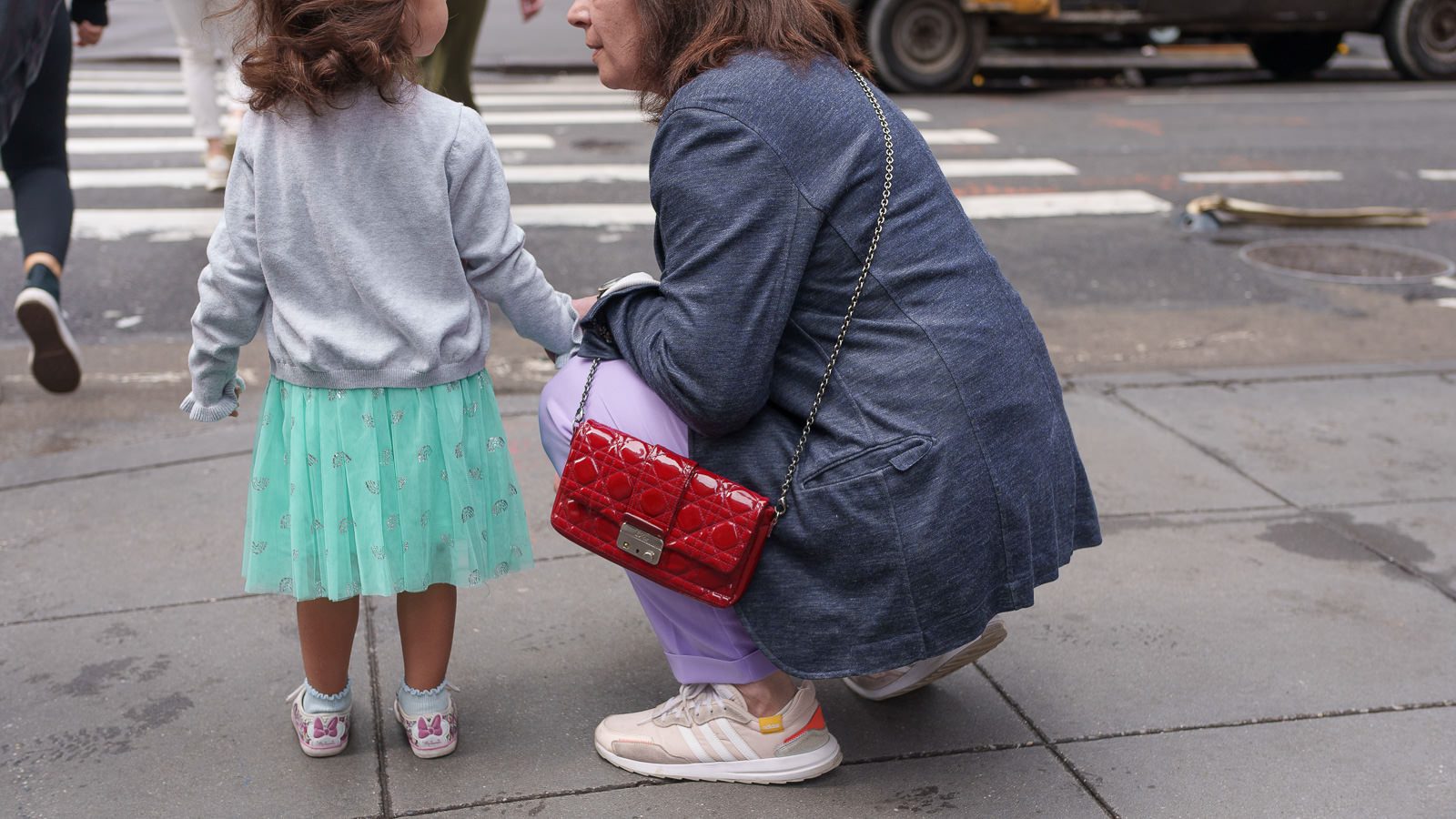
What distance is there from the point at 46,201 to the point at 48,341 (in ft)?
1.54

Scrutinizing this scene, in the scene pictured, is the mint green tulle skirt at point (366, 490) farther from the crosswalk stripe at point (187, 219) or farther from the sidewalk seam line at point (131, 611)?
the crosswalk stripe at point (187, 219)

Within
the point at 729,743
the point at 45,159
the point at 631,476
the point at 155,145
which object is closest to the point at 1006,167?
the point at 155,145

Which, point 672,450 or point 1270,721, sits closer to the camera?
point 672,450

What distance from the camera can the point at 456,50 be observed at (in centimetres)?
562

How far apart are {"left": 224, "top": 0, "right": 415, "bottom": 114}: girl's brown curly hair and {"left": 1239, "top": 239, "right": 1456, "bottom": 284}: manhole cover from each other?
16.9 ft

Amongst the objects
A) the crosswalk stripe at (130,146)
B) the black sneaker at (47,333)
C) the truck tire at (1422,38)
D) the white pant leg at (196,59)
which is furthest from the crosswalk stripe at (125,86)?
the truck tire at (1422,38)

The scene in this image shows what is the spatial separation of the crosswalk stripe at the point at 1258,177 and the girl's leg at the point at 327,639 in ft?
22.7

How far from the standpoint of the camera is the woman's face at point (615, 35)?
2.37 m

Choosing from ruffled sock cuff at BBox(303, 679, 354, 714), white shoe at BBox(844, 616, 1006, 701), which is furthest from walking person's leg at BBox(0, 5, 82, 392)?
white shoe at BBox(844, 616, 1006, 701)

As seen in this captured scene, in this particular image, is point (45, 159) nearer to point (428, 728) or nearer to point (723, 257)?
point (428, 728)

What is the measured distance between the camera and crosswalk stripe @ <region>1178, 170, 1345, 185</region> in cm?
840

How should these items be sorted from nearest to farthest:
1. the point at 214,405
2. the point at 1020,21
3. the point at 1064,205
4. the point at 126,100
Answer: the point at 214,405, the point at 1064,205, the point at 126,100, the point at 1020,21

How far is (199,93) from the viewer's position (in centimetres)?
727

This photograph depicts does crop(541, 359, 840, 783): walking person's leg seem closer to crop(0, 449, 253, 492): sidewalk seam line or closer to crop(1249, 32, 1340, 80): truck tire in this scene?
crop(0, 449, 253, 492): sidewalk seam line
